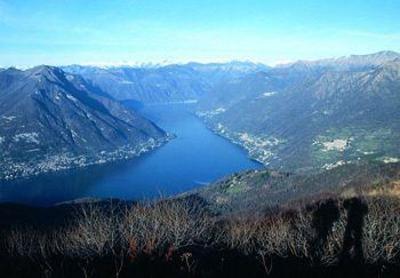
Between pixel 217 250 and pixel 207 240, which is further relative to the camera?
pixel 207 240

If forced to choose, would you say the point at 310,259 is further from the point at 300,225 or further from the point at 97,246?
the point at 97,246

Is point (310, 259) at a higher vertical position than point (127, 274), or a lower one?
lower

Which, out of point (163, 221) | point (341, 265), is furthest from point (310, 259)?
point (163, 221)

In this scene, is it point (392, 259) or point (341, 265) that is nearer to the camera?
point (341, 265)

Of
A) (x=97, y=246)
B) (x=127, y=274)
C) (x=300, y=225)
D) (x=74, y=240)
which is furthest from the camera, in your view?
(x=300, y=225)

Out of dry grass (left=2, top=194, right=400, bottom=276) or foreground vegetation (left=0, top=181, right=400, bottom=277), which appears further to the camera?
dry grass (left=2, top=194, right=400, bottom=276)

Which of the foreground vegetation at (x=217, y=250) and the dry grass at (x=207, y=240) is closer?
the foreground vegetation at (x=217, y=250)

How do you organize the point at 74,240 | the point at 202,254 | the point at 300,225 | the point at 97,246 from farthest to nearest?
1. the point at 300,225
2. the point at 74,240
3. the point at 97,246
4. the point at 202,254

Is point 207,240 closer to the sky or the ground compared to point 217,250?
closer to the ground
